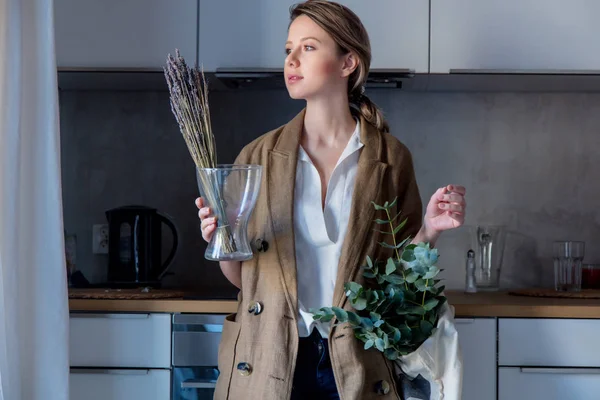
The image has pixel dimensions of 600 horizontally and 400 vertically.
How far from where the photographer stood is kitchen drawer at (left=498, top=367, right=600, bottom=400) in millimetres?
2115

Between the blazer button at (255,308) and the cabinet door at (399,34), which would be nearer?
the blazer button at (255,308)

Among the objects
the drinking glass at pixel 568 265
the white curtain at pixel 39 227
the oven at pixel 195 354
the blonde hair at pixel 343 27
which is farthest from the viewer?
→ the drinking glass at pixel 568 265

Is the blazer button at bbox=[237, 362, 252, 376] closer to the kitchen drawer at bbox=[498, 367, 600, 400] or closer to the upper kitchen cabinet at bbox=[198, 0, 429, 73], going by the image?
the kitchen drawer at bbox=[498, 367, 600, 400]

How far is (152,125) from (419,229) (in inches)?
47.2

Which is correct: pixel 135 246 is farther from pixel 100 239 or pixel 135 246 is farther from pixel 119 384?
pixel 119 384

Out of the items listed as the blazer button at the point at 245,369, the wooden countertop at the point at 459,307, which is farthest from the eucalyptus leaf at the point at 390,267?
the wooden countertop at the point at 459,307

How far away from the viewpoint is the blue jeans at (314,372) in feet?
5.41

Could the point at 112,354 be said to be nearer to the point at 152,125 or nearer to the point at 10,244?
the point at 10,244

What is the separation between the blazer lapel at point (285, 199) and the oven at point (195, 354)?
1.62 ft

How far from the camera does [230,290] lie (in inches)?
97.7

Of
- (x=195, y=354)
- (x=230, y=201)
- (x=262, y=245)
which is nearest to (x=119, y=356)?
(x=195, y=354)

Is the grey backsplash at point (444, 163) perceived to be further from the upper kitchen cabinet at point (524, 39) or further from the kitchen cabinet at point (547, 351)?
the kitchen cabinet at point (547, 351)

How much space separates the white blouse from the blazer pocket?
150mm

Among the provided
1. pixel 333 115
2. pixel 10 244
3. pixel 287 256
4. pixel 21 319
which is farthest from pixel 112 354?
pixel 333 115
